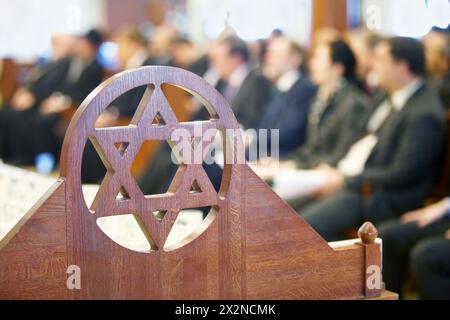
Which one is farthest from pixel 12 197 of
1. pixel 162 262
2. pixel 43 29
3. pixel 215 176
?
pixel 43 29

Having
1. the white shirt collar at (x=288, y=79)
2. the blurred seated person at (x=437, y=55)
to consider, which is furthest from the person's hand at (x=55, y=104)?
the blurred seated person at (x=437, y=55)

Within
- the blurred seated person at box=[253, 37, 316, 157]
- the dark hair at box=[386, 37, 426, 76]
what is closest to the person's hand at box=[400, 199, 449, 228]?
the dark hair at box=[386, 37, 426, 76]

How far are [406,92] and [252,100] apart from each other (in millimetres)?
2083

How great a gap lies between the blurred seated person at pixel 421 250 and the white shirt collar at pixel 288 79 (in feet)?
6.05

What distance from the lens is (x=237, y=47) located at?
6078mm

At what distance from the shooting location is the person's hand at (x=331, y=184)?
4.14m

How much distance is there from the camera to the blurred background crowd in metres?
3.69

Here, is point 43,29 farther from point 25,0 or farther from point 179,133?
point 179,133

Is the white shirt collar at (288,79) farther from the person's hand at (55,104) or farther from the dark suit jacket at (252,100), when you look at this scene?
the person's hand at (55,104)

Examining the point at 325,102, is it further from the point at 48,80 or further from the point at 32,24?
the point at 32,24

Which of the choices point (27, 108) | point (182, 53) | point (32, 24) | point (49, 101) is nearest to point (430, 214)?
point (182, 53)

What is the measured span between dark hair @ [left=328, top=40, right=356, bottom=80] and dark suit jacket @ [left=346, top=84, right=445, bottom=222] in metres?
0.97
